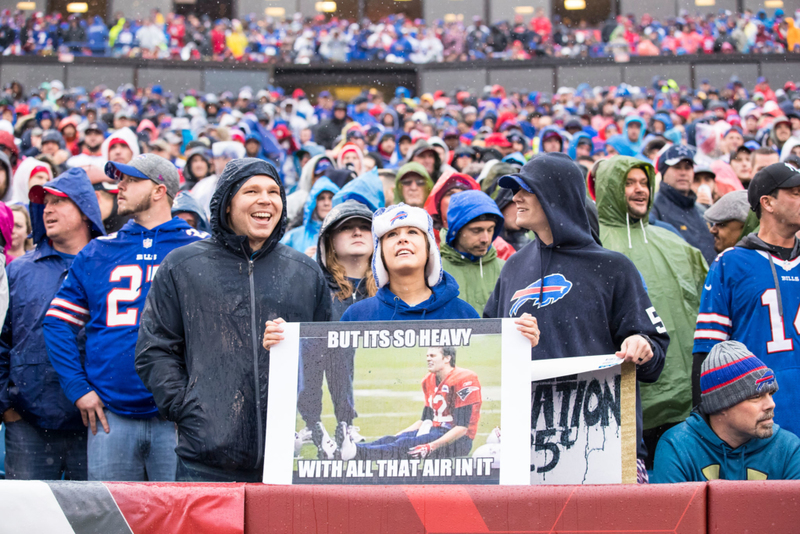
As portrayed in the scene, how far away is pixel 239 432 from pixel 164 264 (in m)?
0.76

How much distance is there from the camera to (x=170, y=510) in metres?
2.40

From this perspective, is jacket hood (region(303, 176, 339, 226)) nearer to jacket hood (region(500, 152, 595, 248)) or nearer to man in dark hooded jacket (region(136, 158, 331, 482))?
man in dark hooded jacket (region(136, 158, 331, 482))

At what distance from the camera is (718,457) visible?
317 cm

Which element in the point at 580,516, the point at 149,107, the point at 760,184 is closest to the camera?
the point at 580,516

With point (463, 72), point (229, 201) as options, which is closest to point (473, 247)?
point (229, 201)

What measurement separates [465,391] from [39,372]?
258 centimetres

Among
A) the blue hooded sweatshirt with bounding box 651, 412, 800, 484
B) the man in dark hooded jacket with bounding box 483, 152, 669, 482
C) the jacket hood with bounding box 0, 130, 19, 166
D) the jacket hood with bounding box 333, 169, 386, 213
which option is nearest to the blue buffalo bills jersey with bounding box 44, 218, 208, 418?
the jacket hood with bounding box 333, 169, 386, 213

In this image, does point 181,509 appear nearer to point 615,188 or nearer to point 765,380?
point 765,380

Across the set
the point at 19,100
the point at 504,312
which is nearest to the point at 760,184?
the point at 504,312

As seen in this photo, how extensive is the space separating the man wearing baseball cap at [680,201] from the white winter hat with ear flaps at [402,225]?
3425 millimetres

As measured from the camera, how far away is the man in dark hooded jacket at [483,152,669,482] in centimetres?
315

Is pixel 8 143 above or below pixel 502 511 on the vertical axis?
above

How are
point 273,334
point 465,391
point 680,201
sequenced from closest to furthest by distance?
1. point 465,391
2. point 273,334
3. point 680,201

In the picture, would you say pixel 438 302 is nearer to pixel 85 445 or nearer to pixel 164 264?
pixel 164 264
